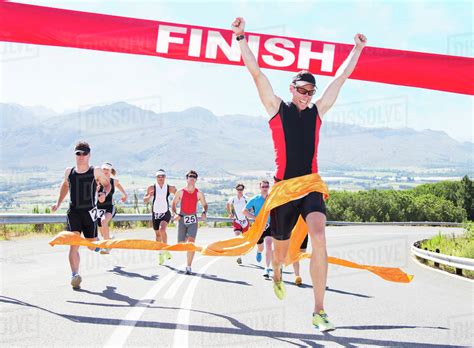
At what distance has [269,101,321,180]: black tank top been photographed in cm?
575

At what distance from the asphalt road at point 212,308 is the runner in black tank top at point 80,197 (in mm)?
568

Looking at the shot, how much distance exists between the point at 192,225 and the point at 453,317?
630 cm

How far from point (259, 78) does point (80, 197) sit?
4.42 m

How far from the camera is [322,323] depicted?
5449 mm

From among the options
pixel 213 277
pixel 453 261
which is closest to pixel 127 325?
pixel 213 277

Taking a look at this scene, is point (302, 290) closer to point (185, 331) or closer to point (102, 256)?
point (185, 331)

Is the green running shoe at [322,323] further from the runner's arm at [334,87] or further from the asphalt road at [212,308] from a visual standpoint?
the runner's arm at [334,87]

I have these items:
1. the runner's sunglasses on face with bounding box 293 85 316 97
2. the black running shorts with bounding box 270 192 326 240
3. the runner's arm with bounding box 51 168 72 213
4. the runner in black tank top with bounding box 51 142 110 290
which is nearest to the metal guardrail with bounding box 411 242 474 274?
the black running shorts with bounding box 270 192 326 240

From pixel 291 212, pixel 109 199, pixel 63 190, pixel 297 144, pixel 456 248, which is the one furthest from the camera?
pixel 456 248

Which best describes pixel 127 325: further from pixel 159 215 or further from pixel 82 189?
pixel 159 215

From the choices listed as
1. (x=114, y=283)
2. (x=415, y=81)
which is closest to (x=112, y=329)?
(x=114, y=283)

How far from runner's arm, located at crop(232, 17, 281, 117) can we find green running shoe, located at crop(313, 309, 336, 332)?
2.06 m

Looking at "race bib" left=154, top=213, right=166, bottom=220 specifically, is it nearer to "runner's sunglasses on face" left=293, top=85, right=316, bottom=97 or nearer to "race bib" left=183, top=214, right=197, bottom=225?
"race bib" left=183, top=214, right=197, bottom=225

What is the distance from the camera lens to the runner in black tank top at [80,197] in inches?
344
